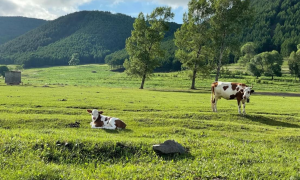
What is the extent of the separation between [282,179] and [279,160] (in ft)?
5.76

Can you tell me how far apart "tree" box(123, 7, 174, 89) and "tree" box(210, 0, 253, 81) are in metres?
11.4

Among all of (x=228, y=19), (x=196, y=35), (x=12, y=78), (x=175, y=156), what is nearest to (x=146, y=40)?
(x=196, y=35)

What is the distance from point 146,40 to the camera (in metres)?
55.5

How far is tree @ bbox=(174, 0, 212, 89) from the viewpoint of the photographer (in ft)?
170

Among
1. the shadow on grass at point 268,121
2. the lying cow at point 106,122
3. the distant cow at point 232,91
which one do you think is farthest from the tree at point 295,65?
the lying cow at point 106,122

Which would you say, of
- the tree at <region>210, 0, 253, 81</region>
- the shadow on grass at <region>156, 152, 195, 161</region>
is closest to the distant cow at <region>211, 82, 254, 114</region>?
the shadow on grass at <region>156, 152, 195, 161</region>

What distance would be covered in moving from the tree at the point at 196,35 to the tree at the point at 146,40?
176 inches

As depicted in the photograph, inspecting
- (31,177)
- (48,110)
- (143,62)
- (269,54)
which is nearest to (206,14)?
(143,62)

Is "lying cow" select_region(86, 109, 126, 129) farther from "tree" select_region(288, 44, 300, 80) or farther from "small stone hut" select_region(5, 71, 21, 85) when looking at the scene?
"tree" select_region(288, 44, 300, 80)

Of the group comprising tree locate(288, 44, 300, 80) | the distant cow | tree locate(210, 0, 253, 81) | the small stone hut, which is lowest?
the small stone hut

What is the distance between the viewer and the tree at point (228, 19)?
154ft

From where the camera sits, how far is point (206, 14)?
2045 inches

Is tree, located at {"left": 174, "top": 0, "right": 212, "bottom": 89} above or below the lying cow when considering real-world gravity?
above

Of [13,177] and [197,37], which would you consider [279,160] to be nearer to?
[13,177]
